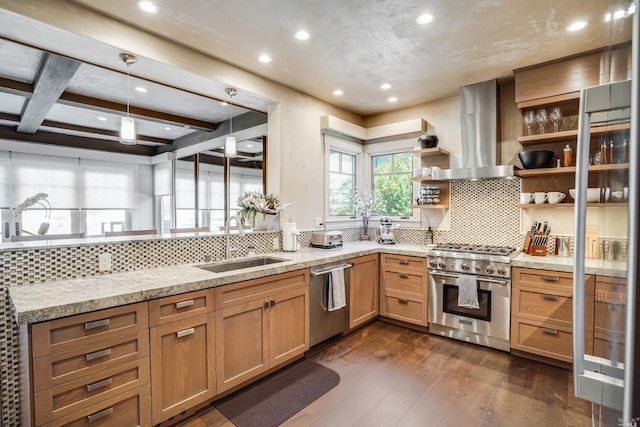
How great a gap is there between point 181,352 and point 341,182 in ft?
10.3

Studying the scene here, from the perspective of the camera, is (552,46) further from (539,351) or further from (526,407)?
(526,407)

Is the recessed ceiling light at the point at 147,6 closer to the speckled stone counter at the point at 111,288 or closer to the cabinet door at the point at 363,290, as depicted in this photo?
the speckled stone counter at the point at 111,288

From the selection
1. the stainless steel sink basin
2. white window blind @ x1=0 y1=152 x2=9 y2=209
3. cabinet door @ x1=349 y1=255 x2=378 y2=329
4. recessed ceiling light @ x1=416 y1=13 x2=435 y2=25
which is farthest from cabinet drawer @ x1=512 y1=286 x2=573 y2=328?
white window blind @ x1=0 y1=152 x2=9 y2=209

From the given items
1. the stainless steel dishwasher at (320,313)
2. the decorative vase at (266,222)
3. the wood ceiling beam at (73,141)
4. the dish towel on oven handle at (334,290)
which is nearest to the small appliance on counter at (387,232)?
the stainless steel dishwasher at (320,313)

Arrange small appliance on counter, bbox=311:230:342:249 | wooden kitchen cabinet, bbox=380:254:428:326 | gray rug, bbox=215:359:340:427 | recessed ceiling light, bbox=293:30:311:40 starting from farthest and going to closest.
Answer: small appliance on counter, bbox=311:230:342:249 → wooden kitchen cabinet, bbox=380:254:428:326 → recessed ceiling light, bbox=293:30:311:40 → gray rug, bbox=215:359:340:427

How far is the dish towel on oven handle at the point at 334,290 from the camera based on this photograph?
10.0 feet

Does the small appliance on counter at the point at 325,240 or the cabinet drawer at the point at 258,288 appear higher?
the small appliance on counter at the point at 325,240

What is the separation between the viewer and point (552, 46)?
268 cm

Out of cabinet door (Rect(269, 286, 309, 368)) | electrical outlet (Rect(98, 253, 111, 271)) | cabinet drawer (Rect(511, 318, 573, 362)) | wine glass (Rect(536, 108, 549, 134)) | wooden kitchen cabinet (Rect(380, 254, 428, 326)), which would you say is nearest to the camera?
electrical outlet (Rect(98, 253, 111, 271))

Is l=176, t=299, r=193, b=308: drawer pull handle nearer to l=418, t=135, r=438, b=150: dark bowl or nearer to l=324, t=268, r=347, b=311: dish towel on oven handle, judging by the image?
l=324, t=268, r=347, b=311: dish towel on oven handle

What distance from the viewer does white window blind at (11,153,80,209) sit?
17.5 ft

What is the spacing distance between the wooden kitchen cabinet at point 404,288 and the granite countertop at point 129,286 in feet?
3.17

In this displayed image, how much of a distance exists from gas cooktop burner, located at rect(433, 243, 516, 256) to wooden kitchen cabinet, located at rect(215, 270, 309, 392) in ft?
5.45

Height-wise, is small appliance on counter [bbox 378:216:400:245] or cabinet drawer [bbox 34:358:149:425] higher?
small appliance on counter [bbox 378:216:400:245]
